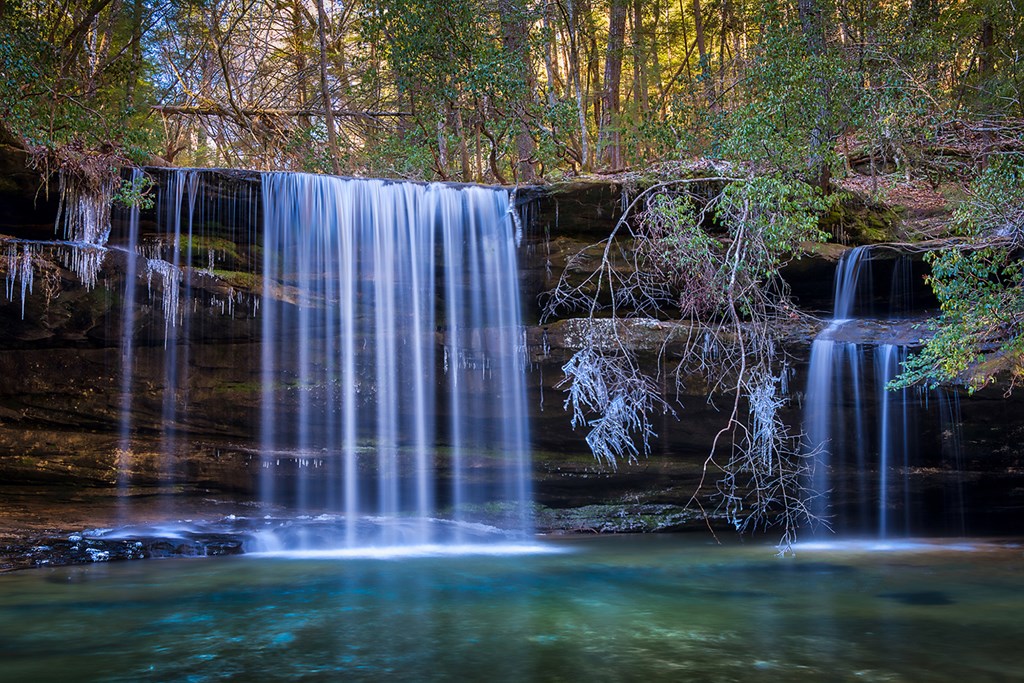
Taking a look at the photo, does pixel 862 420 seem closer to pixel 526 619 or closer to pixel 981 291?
pixel 981 291

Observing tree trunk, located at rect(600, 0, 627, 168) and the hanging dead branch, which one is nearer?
the hanging dead branch

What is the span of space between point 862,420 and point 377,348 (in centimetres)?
650

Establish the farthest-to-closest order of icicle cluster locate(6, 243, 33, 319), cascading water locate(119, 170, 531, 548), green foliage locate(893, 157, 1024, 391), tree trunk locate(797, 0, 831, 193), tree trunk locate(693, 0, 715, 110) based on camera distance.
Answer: tree trunk locate(693, 0, 715, 110) → tree trunk locate(797, 0, 831, 193) → cascading water locate(119, 170, 531, 548) → icicle cluster locate(6, 243, 33, 319) → green foliage locate(893, 157, 1024, 391)

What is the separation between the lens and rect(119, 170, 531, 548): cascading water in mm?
11453

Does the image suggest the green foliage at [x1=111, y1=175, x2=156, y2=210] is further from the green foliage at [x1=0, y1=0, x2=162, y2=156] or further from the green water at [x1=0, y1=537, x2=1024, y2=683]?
the green water at [x1=0, y1=537, x2=1024, y2=683]

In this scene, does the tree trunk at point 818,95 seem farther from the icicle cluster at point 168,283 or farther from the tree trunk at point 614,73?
the icicle cluster at point 168,283

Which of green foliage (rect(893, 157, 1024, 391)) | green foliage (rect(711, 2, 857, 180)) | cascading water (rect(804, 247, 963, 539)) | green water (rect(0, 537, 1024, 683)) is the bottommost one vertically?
green water (rect(0, 537, 1024, 683))

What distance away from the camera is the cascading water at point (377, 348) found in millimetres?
11453

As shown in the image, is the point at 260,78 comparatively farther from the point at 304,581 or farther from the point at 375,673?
the point at 375,673

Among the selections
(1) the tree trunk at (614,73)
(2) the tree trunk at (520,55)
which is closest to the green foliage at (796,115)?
(2) the tree trunk at (520,55)

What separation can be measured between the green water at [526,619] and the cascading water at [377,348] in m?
1.92

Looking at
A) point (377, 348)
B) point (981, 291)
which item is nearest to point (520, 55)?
point (377, 348)

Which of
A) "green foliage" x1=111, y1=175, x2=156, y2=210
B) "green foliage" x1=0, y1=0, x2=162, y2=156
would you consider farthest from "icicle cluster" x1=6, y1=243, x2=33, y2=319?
"green foliage" x1=0, y1=0, x2=162, y2=156

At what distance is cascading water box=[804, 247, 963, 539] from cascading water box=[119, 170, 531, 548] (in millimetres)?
3967
